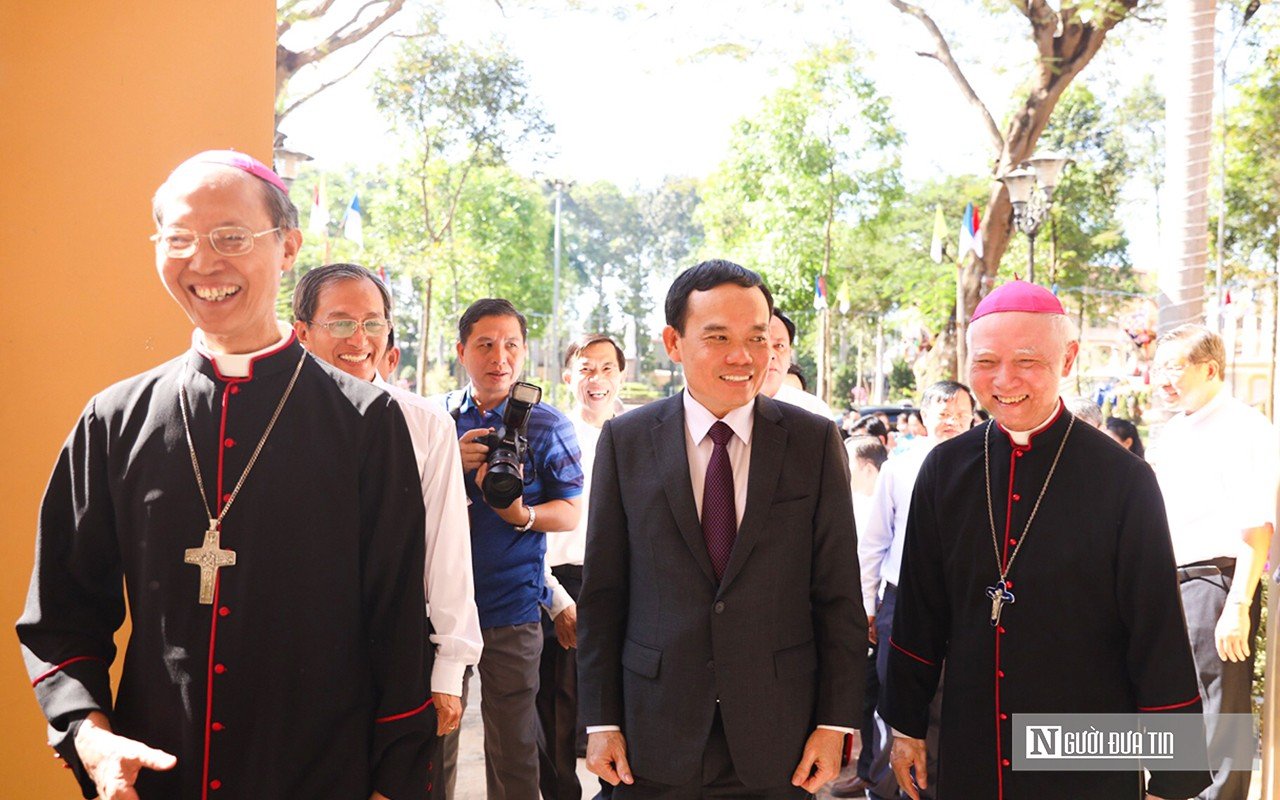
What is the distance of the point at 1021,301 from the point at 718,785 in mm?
1501

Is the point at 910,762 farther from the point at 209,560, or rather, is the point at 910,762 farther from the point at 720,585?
the point at 209,560

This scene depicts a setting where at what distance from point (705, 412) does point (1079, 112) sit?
2525 cm

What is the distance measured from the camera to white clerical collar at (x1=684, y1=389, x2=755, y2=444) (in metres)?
2.76

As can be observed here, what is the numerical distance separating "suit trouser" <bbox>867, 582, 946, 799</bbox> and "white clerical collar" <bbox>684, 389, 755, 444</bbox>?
7.03 ft

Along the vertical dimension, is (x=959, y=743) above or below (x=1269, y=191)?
below

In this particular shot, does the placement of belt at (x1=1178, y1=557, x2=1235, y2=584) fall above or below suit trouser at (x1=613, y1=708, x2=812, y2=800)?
above

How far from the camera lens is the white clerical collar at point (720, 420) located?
276 centimetres

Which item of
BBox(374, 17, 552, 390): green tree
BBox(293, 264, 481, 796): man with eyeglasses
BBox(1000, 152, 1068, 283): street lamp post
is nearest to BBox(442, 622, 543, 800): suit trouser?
BBox(293, 264, 481, 796): man with eyeglasses

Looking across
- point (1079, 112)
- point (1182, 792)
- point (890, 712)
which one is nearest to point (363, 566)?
point (890, 712)

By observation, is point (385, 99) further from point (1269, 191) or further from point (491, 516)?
point (491, 516)

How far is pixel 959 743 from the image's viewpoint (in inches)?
115

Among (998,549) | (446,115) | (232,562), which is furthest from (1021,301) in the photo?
(446,115)

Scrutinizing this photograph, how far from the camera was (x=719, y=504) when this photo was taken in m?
2.70

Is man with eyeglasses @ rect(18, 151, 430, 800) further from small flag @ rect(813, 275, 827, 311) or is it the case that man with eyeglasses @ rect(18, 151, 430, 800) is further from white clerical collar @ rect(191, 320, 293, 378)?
small flag @ rect(813, 275, 827, 311)
